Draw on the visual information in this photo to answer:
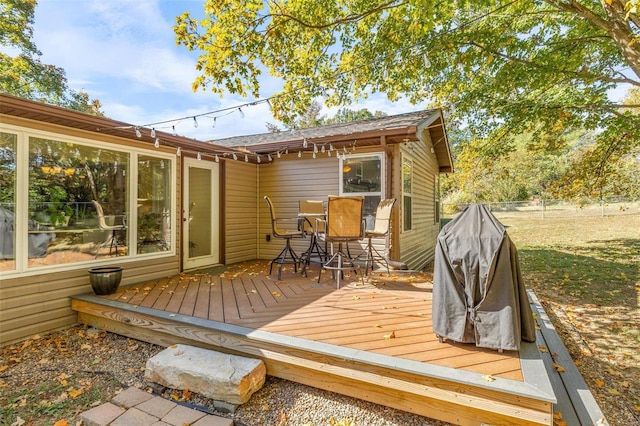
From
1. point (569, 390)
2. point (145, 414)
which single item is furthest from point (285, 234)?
point (569, 390)

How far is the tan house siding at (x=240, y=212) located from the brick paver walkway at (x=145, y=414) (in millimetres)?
3937

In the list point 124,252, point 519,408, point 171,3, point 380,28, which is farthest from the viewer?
point 380,28

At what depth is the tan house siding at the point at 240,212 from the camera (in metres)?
6.27

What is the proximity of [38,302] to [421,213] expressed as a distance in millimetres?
7116

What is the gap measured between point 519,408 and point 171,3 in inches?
291

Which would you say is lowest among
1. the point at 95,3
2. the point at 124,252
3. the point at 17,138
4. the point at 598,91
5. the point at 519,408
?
the point at 519,408

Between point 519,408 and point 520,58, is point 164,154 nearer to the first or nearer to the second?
point 519,408

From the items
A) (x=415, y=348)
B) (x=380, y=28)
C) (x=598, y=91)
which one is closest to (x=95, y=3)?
(x=380, y=28)

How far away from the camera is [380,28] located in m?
6.07

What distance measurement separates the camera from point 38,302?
3512 mm

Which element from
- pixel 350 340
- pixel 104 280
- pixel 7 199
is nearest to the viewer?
pixel 350 340

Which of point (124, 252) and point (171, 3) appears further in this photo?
point (171, 3)

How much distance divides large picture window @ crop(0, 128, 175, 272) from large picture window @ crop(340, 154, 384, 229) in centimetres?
307

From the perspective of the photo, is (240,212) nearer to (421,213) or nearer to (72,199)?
(72,199)
